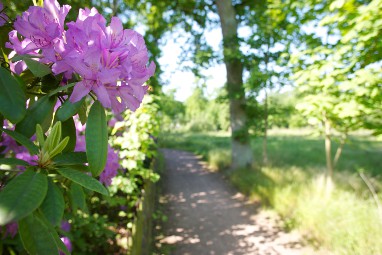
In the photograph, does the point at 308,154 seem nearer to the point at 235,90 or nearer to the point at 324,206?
the point at 235,90

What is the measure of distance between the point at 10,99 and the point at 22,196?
219 millimetres

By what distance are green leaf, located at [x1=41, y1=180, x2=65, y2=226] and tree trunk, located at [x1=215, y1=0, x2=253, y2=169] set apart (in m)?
7.90

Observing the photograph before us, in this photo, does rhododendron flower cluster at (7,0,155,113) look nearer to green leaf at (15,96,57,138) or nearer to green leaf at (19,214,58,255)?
green leaf at (15,96,57,138)

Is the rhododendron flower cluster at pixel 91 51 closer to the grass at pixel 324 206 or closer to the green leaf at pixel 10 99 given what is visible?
the green leaf at pixel 10 99

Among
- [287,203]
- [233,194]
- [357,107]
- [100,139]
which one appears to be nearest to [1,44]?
[100,139]

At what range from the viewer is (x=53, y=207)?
529 millimetres

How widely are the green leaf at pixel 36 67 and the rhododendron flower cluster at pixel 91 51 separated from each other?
0.9 inches

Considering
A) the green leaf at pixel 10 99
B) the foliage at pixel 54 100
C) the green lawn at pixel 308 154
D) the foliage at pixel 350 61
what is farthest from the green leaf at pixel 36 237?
the green lawn at pixel 308 154

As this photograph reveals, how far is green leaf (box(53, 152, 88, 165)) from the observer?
2.23 feet

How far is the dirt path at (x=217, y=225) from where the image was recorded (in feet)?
13.9

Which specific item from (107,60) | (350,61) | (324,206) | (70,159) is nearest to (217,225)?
(324,206)

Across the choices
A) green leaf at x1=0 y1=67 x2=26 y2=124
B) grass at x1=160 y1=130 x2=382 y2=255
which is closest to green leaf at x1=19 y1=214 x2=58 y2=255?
green leaf at x1=0 y1=67 x2=26 y2=124

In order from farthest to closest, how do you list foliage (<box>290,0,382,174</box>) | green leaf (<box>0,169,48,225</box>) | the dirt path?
the dirt path
foliage (<box>290,0,382,174</box>)
green leaf (<box>0,169,48,225</box>)

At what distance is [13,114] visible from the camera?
0.56 meters
